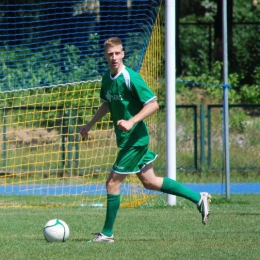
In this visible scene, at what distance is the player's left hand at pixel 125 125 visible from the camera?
7.33m

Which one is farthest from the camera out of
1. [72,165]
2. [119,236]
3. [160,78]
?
[72,165]

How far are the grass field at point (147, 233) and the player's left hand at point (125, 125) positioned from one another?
3.48 ft

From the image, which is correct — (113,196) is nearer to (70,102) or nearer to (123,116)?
(123,116)

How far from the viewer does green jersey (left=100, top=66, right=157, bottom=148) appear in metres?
7.77

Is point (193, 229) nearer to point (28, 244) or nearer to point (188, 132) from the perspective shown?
point (28, 244)

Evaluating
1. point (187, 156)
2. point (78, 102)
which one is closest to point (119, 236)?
point (78, 102)

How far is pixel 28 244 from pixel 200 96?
14.8 m

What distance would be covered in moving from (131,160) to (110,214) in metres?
0.55

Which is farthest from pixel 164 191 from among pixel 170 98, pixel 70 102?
pixel 70 102

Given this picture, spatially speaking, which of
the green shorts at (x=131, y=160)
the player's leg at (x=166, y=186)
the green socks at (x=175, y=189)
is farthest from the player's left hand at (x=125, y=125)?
the green socks at (x=175, y=189)

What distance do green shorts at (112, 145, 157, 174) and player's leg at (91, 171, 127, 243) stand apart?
0.22ft

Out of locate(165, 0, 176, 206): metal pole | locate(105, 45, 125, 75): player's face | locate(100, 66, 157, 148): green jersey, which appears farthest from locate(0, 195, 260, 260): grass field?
locate(105, 45, 125, 75): player's face

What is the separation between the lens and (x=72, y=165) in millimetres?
15602

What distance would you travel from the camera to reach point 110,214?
778 cm
